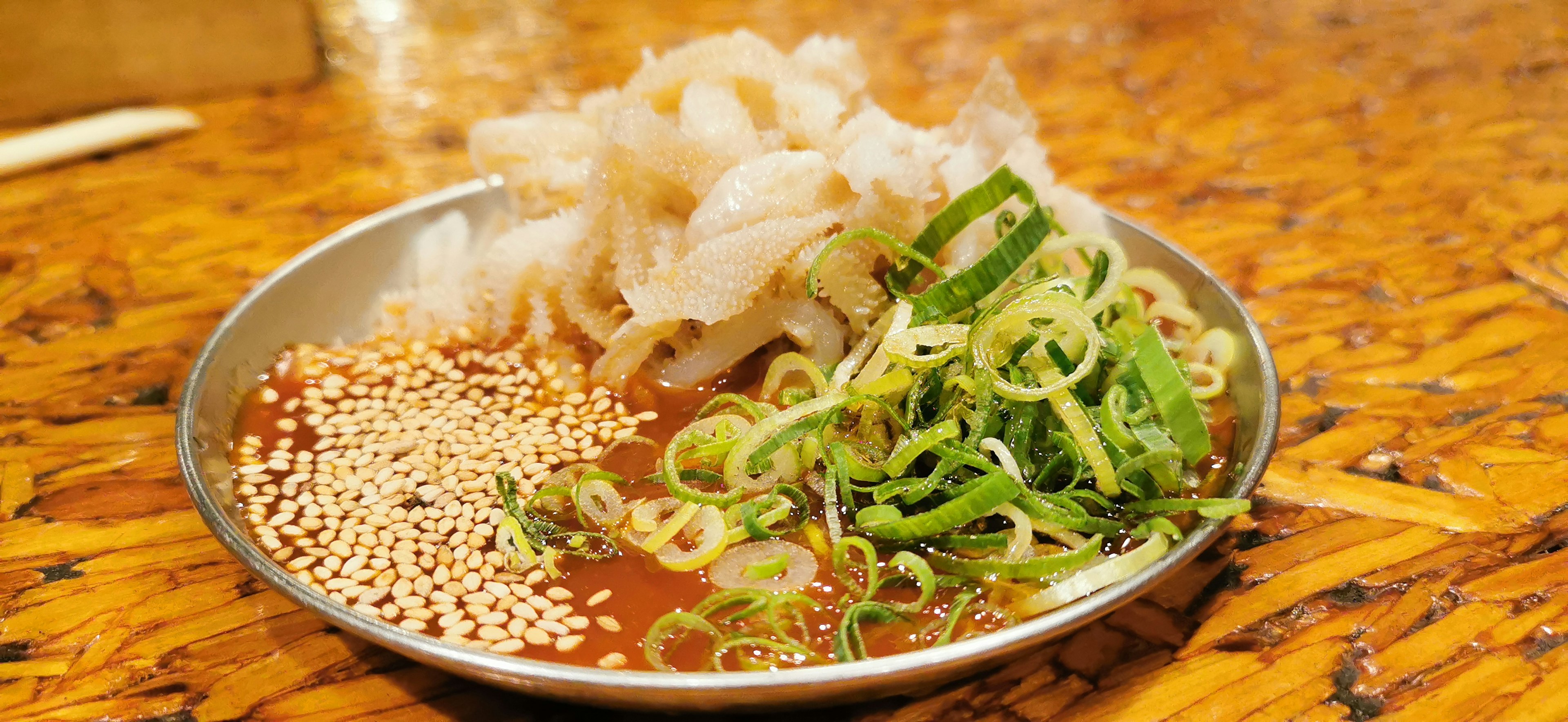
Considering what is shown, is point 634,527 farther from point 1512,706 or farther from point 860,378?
point 1512,706

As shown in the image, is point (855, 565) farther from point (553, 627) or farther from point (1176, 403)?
point (1176, 403)

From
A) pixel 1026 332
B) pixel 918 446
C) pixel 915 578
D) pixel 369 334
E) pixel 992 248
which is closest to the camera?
pixel 915 578

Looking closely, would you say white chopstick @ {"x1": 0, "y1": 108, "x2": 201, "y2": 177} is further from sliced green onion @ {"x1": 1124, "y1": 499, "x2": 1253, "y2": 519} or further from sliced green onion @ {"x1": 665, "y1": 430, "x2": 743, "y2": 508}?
sliced green onion @ {"x1": 1124, "y1": 499, "x2": 1253, "y2": 519}

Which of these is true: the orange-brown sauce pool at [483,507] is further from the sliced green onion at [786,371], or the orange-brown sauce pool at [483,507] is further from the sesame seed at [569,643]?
the sliced green onion at [786,371]

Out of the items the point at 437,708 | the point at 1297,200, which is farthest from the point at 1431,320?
the point at 437,708

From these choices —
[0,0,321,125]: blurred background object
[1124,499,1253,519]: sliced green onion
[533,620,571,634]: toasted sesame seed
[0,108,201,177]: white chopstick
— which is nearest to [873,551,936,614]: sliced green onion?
[1124,499,1253,519]: sliced green onion

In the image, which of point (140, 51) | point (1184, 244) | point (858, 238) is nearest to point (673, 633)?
point (858, 238)
